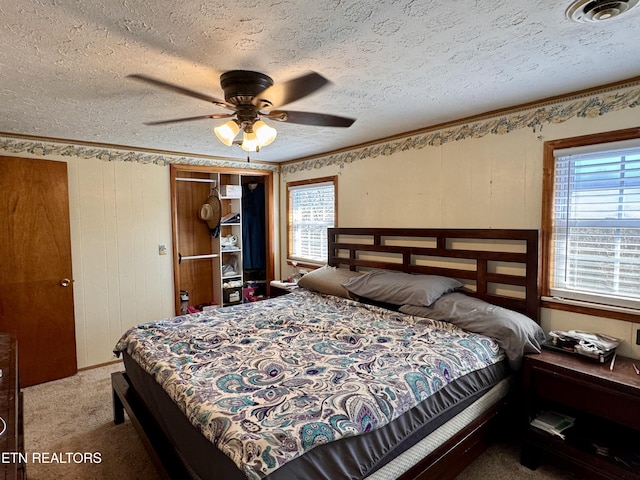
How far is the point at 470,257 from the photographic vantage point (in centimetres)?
285

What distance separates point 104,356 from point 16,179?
6.45 ft

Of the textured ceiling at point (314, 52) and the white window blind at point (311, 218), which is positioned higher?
the textured ceiling at point (314, 52)

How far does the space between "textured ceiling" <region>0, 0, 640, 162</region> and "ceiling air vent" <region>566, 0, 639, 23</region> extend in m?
0.05

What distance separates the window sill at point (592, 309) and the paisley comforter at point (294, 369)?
24.8 inches

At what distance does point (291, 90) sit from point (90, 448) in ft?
9.00

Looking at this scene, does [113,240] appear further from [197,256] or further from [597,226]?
[597,226]

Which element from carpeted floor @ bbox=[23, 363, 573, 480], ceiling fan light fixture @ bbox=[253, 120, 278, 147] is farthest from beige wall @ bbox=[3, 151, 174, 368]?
ceiling fan light fixture @ bbox=[253, 120, 278, 147]

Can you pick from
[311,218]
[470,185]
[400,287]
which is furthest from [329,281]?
[470,185]

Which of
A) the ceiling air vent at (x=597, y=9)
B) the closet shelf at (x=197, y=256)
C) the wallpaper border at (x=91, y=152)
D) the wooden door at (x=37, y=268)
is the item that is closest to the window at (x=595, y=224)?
the ceiling air vent at (x=597, y=9)

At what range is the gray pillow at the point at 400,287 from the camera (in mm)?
2734

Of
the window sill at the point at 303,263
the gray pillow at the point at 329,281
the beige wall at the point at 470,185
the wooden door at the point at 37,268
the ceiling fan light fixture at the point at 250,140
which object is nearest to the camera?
the ceiling fan light fixture at the point at 250,140

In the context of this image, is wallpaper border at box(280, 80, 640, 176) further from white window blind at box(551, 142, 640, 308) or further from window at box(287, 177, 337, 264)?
window at box(287, 177, 337, 264)

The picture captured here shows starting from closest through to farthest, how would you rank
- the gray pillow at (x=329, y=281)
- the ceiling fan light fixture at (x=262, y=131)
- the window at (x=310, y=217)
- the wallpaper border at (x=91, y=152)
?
the ceiling fan light fixture at (x=262, y=131), the wallpaper border at (x=91, y=152), the gray pillow at (x=329, y=281), the window at (x=310, y=217)

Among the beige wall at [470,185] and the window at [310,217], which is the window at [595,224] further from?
the window at [310,217]
